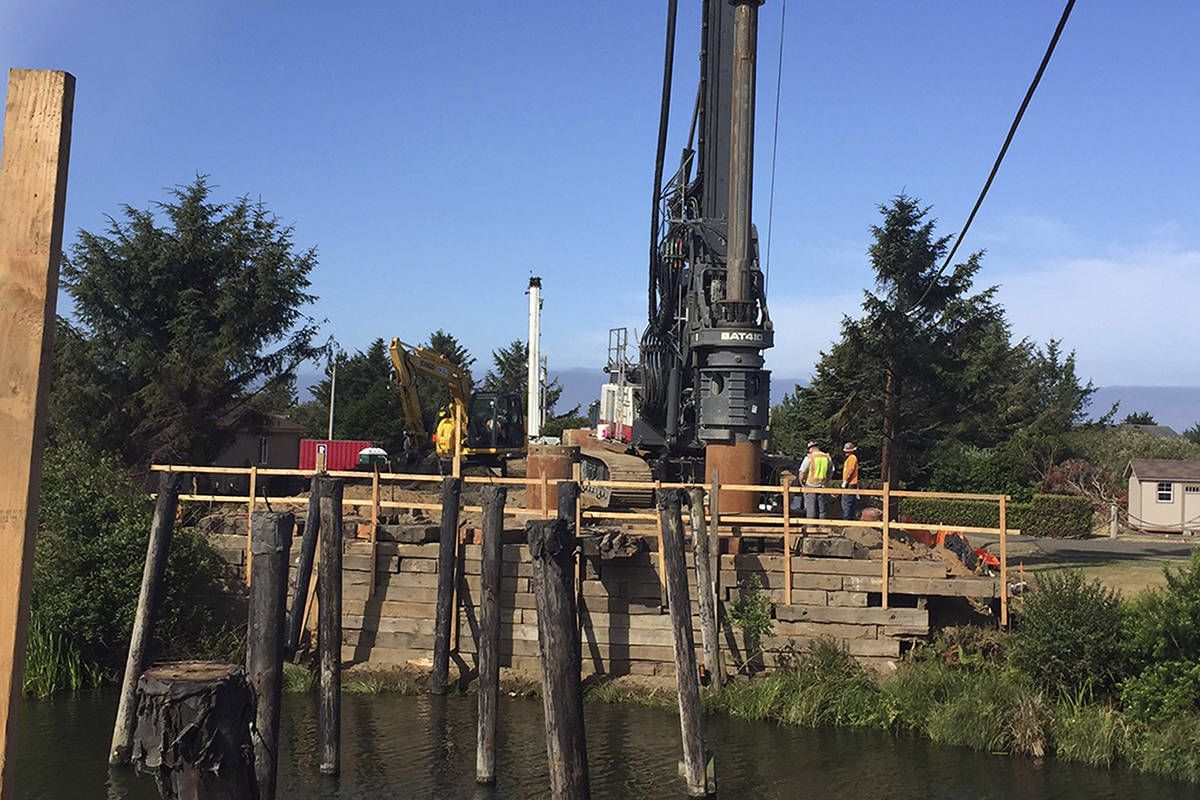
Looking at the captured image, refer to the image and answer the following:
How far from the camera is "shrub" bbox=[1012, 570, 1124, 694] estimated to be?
13.2 meters

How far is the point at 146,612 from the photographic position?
13.0 m

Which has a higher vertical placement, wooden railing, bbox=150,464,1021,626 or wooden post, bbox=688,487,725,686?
wooden railing, bbox=150,464,1021,626

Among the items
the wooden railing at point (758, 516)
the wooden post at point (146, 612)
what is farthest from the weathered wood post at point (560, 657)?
the wooden post at point (146, 612)

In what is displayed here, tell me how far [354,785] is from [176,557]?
217 inches

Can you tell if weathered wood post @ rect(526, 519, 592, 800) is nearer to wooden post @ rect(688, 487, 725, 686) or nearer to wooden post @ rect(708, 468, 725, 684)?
wooden post @ rect(688, 487, 725, 686)

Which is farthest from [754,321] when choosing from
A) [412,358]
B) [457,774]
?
[412,358]

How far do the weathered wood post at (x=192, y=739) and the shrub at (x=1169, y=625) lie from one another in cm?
1122

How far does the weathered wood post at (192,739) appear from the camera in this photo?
490cm

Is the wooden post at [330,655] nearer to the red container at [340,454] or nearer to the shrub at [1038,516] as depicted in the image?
the shrub at [1038,516]

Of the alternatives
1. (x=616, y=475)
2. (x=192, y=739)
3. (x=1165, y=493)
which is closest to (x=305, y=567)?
(x=616, y=475)

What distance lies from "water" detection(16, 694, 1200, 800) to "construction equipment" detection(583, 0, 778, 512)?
445cm

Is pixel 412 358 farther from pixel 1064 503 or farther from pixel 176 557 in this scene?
pixel 1064 503

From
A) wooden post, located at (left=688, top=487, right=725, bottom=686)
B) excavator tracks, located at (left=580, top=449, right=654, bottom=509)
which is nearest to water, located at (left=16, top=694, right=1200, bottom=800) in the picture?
wooden post, located at (left=688, top=487, right=725, bottom=686)

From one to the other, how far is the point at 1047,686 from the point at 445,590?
304 inches
